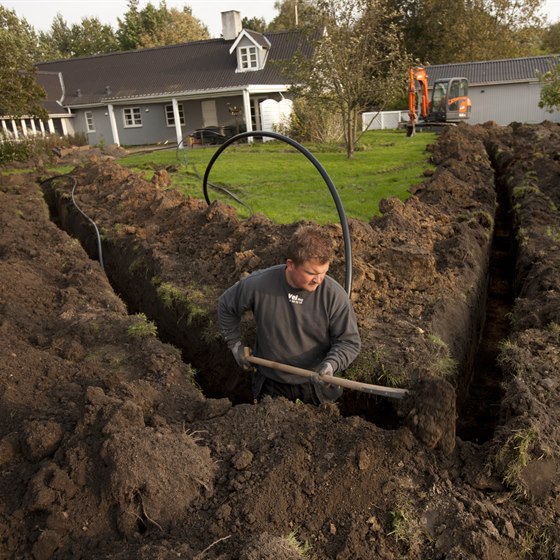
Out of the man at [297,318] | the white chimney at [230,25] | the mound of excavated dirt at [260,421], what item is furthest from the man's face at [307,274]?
the white chimney at [230,25]

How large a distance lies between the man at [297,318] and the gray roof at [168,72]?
25939 mm

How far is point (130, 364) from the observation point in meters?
4.84

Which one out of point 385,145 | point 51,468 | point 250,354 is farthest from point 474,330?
point 385,145

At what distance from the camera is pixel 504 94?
33406 millimetres

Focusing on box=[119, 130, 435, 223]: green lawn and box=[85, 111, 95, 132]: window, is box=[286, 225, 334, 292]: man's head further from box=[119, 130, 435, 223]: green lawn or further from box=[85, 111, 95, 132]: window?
box=[85, 111, 95, 132]: window

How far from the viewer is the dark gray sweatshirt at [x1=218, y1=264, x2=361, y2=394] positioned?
398 centimetres

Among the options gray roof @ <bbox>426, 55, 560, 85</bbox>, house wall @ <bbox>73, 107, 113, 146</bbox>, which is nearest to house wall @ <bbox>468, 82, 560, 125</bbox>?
gray roof @ <bbox>426, 55, 560, 85</bbox>

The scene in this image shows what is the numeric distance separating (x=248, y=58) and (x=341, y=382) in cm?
2988

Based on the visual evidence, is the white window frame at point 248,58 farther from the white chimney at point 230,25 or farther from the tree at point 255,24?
the tree at point 255,24

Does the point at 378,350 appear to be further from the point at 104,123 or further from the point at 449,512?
the point at 104,123

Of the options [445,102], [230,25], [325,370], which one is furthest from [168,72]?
[325,370]

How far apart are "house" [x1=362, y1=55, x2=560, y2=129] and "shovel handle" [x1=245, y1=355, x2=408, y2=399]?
31.0 m

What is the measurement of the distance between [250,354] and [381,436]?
4.83 ft

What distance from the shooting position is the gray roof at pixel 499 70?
108 feet
